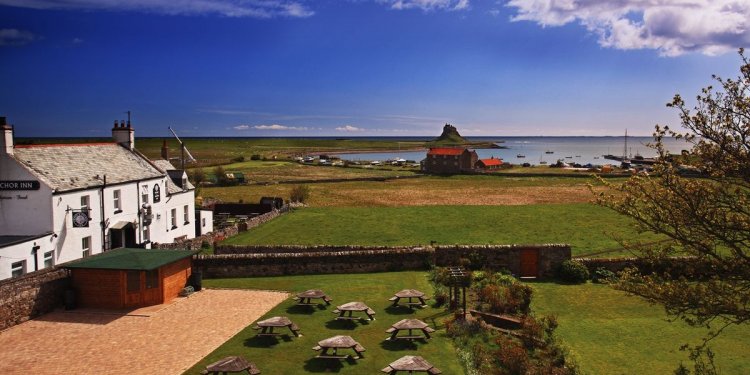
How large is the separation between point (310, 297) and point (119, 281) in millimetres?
8921

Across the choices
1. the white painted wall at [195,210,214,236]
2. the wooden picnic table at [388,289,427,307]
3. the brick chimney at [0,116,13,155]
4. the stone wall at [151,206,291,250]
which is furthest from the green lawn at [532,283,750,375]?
the white painted wall at [195,210,214,236]

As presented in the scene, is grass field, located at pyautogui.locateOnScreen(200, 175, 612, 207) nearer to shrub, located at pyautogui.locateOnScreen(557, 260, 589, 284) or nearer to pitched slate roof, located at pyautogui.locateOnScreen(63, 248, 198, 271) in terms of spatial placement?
shrub, located at pyautogui.locateOnScreen(557, 260, 589, 284)

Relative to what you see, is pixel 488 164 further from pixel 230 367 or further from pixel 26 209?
pixel 230 367

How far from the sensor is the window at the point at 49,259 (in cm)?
2798

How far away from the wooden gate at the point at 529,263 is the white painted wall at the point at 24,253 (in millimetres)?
26153

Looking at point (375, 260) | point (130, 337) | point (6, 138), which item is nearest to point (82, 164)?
point (6, 138)

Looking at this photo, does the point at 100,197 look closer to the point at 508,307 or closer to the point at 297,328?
the point at 297,328

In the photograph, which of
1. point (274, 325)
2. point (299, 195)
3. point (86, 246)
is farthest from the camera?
point (299, 195)

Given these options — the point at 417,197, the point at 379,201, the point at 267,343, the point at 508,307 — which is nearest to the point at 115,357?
the point at 267,343

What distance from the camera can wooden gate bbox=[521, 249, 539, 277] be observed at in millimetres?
31812

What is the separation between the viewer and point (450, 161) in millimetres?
122188

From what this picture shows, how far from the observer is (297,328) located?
20.8 meters

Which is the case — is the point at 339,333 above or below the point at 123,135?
below

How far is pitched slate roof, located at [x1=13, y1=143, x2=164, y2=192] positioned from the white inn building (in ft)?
0.18
